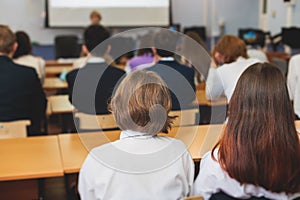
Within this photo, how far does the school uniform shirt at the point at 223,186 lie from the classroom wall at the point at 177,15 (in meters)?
6.90

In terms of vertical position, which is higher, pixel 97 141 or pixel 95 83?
pixel 95 83

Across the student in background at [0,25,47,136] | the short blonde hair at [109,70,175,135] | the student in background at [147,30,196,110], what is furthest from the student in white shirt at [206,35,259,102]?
the short blonde hair at [109,70,175,135]

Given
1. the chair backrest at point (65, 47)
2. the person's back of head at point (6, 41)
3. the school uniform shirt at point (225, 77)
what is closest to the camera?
the person's back of head at point (6, 41)

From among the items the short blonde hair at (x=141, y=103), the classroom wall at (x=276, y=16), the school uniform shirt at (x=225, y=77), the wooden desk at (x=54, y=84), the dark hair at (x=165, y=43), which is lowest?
the wooden desk at (x=54, y=84)

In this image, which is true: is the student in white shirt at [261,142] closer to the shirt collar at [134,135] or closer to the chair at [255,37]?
the shirt collar at [134,135]

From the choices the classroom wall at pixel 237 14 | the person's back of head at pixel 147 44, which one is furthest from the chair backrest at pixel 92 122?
the classroom wall at pixel 237 14

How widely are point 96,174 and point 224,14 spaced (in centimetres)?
758

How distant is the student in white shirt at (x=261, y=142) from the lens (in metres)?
1.37

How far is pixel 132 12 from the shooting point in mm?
8086

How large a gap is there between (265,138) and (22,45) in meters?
2.84

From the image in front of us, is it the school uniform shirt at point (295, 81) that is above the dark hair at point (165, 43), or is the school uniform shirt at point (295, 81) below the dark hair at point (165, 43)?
below

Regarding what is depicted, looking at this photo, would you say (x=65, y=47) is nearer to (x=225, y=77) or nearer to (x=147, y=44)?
(x=147, y=44)

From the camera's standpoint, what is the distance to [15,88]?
110 inches

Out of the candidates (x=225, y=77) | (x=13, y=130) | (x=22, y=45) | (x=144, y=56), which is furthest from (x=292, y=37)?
(x=13, y=130)
